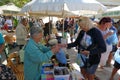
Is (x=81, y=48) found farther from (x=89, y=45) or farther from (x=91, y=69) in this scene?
(x=91, y=69)

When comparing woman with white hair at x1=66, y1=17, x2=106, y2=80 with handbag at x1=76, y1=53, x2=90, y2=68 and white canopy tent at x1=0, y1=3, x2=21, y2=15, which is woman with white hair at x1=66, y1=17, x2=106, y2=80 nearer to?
handbag at x1=76, y1=53, x2=90, y2=68

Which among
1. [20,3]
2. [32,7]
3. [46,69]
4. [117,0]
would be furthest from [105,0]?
[46,69]

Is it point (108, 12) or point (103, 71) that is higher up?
point (108, 12)

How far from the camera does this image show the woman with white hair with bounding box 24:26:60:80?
12.6ft

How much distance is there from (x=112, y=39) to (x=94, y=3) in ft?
7.43

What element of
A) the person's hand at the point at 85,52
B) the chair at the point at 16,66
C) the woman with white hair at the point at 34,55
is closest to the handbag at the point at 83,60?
the person's hand at the point at 85,52

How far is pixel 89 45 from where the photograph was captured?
5.16 metres

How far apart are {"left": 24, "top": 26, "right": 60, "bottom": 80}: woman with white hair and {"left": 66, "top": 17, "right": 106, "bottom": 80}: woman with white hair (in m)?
1.26

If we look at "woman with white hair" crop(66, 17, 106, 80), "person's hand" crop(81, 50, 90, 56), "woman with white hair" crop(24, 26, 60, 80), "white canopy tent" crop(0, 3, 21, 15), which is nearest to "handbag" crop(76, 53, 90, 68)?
"woman with white hair" crop(66, 17, 106, 80)

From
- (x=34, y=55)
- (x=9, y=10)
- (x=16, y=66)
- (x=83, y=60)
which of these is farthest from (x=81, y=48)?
(x=9, y=10)

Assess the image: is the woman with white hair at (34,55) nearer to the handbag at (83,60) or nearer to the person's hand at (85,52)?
the person's hand at (85,52)

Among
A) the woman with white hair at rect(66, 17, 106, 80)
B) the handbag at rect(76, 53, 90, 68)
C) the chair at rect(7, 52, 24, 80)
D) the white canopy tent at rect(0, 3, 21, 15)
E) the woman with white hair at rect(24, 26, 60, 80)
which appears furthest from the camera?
the white canopy tent at rect(0, 3, 21, 15)

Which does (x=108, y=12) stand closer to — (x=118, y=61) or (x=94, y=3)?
(x=94, y=3)

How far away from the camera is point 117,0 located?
1244 inches
